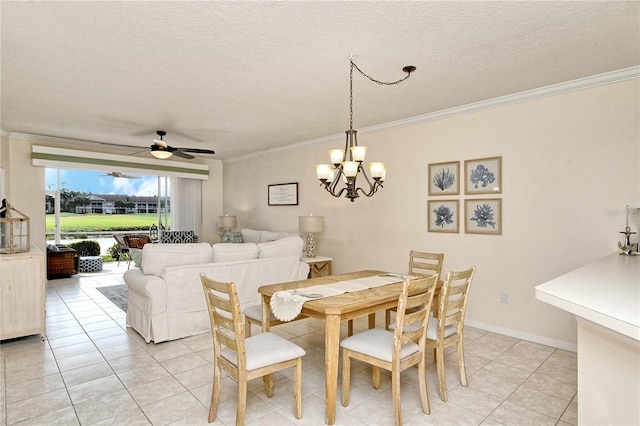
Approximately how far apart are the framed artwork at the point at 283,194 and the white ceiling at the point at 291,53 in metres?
2.03

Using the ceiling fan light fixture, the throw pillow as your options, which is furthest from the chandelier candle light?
the ceiling fan light fixture

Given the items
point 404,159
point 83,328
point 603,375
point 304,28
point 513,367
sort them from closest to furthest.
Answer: point 603,375, point 304,28, point 513,367, point 83,328, point 404,159

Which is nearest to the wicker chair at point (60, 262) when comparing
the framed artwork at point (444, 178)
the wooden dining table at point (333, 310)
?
the wooden dining table at point (333, 310)

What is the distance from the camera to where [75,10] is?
2.10m

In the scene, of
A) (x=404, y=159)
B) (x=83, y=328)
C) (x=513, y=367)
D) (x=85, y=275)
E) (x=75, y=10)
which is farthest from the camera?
(x=85, y=275)

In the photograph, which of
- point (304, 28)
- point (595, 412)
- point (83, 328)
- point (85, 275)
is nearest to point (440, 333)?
point (595, 412)

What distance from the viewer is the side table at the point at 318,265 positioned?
515cm

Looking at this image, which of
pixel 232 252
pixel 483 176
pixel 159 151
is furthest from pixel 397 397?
pixel 159 151

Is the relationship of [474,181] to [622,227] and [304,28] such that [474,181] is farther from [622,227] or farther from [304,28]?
[304,28]

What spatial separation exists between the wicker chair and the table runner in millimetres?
6086

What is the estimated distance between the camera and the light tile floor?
2.17 meters

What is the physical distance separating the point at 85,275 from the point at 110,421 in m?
5.98

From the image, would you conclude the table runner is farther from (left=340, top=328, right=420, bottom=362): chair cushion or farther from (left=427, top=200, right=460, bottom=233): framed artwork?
(left=427, top=200, right=460, bottom=233): framed artwork

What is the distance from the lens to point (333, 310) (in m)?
2.11
